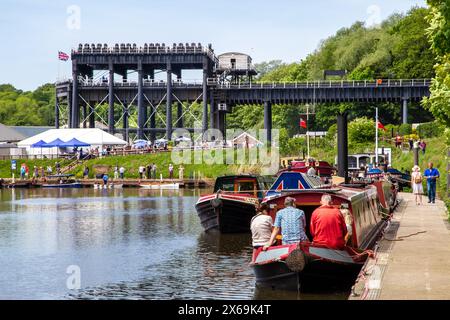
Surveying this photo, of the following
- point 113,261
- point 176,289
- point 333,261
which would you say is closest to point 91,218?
point 113,261

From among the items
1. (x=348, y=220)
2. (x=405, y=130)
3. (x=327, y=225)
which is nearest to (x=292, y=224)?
(x=327, y=225)

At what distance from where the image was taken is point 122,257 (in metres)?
32.8

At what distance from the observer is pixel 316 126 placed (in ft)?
506

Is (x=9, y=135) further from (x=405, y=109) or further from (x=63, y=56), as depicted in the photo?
(x=405, y=109)

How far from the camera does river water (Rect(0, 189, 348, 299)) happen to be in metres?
24.8

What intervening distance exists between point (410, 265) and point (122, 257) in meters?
13.5

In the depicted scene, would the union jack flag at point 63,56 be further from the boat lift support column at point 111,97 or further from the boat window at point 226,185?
the boat window at point 226,185

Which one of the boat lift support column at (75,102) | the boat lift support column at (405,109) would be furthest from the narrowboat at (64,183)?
the boat lift support column at (405,109)

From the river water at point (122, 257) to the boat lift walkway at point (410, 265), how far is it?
5.85 ft

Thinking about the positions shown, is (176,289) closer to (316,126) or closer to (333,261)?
(333,261)

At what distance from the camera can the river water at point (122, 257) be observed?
2483cm

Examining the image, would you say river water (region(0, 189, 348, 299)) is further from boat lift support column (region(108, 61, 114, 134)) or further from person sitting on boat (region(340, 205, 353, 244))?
boat lift support column (region(108, 61, 114, 134))

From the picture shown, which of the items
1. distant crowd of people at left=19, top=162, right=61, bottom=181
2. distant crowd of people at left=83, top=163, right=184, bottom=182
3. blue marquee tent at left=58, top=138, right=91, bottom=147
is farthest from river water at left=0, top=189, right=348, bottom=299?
blue marquee tent at left=58, top=138, right=91, bottom=147
